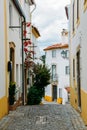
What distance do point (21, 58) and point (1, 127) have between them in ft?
37.1

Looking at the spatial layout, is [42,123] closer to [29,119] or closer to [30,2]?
[29,119]

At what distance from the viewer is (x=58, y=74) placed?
5694 cm

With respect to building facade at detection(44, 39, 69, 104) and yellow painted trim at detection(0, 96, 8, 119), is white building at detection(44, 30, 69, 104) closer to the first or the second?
building facade at detection(44, 39, 69, 104)

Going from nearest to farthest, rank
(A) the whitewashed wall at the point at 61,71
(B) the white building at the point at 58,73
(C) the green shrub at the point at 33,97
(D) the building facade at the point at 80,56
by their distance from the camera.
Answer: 1. (D) the building facade at the point at 80,56
2. (C) the green shrub at the point at 33,97
3. (A) the whitewashed wall at the point at 61,71
4. (B) the white building at the point at 58,73

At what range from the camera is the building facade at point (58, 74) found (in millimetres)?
55606

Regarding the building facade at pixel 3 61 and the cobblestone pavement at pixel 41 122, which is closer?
the cobblestone pavement at pixel 41 122

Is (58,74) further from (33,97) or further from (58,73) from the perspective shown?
(33,97)

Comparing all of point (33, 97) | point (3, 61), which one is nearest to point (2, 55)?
point (3, 61)

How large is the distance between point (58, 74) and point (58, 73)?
29 cm

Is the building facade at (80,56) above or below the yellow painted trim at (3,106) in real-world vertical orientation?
above

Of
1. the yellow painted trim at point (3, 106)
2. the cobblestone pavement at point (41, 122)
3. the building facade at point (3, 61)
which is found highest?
the building facade at point (3, 61)

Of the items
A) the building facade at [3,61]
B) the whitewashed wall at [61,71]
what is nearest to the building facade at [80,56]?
the building facade at [3,61]

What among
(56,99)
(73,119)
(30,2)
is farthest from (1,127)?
(56,99)

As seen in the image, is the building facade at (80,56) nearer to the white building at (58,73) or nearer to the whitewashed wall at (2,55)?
the whitewashed wall at (2,55)
